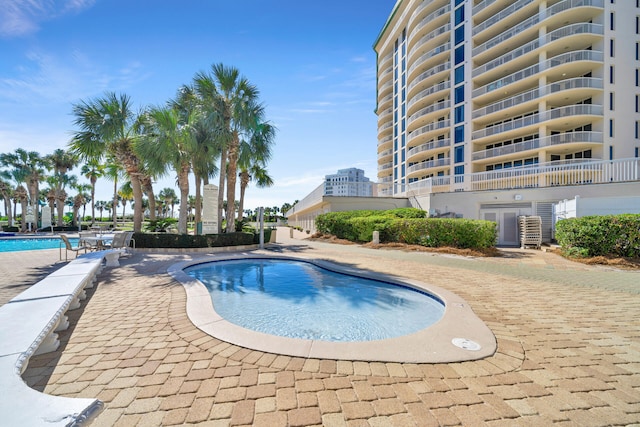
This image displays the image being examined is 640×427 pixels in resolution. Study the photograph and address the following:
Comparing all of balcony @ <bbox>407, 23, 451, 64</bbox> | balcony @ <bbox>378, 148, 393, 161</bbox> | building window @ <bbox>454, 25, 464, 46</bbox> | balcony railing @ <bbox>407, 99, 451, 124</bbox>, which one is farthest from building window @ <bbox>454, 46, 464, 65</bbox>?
balcony @ <bbox>378, 148, 393, 161</bbox>

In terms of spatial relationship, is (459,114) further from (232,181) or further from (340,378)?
(340,378)

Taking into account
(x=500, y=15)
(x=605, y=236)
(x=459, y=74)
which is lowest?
(x=605, y=236)

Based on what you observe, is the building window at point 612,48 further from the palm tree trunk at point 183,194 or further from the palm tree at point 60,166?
the palm tree at point 60,166

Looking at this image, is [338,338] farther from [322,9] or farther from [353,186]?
[353,186]

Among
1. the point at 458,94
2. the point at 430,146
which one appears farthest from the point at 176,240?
the point at 458,94

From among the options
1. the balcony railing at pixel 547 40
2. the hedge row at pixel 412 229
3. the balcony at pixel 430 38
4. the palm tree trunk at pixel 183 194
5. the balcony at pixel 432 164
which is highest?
the balcony at pixel 430 38

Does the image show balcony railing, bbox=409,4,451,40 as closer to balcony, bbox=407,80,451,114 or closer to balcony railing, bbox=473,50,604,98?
balcony, bbox=407,80,451,114

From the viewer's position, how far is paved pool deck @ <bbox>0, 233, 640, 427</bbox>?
2.17 metres

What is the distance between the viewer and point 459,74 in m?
28.9

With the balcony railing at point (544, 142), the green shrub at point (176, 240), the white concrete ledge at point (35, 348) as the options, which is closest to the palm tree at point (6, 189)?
the green shrub at point (176, 240)

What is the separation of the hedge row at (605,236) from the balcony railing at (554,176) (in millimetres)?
5890

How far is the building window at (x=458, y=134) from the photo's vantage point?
28359mm

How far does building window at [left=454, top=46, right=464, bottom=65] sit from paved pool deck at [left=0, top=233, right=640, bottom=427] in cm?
3166

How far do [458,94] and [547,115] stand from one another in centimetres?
884
